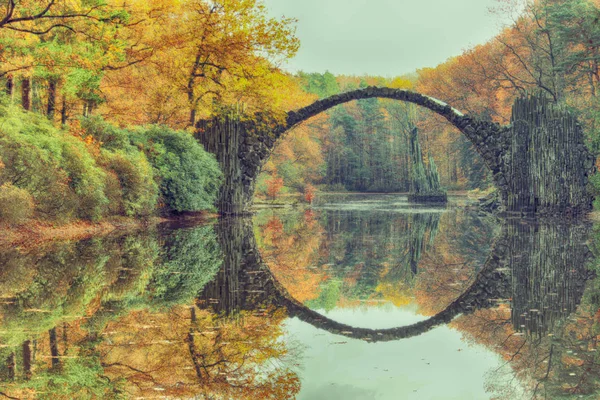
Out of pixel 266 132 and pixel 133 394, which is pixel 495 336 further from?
pixel 266 132

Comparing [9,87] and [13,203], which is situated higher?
[9,87]

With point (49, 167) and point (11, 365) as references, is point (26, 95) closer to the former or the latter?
point (49, 167)

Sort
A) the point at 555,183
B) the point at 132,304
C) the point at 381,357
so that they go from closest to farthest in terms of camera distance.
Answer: the point at 381,357 → the point at 132,304 → the point at 555,183

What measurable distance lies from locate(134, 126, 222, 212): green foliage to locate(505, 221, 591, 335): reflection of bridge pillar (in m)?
9.45

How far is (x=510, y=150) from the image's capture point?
21.3 metres

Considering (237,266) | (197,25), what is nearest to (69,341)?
(237,266)

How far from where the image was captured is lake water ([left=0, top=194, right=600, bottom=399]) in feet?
12.8

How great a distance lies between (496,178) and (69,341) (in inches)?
772

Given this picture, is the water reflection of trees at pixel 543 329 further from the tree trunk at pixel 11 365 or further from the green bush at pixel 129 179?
the green bush at pixel 129 179

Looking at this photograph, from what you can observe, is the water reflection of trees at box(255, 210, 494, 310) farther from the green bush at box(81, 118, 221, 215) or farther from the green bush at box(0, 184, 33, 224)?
the green bush at box(0, 184, 33, 224)

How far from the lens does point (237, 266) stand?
9172 mm

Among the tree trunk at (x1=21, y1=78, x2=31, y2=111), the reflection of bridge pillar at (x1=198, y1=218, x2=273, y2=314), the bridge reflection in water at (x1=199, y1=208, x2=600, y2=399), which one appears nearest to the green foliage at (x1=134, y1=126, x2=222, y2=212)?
the tree trunk at (x1=21, y1=78, x2=31, y2=111)

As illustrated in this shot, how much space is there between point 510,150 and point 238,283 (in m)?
16.2

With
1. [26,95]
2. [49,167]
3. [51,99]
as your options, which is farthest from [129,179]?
[51,99]
